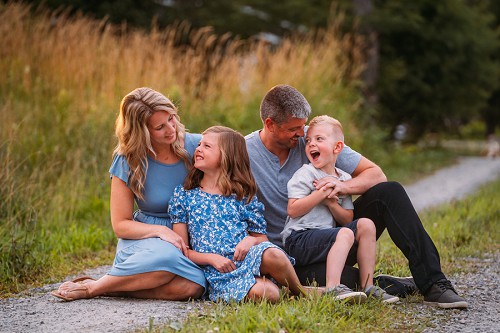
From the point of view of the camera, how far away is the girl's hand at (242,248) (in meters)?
4.23

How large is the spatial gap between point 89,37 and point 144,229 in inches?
224

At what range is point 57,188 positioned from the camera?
7078 mm

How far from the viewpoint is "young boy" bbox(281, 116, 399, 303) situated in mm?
4211

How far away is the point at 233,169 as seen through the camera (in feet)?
14.4

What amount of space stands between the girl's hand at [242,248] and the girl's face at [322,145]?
60cm

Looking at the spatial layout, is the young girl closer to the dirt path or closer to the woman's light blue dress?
the woman's light blue dress

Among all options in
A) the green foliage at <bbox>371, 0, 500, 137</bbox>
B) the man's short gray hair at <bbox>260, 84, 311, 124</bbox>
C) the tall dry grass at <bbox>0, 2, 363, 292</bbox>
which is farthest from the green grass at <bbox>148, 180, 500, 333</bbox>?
the green foliage at <bbox>371, 0, 500, 137</bbox>

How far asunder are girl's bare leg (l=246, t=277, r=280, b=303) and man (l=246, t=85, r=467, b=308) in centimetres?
38

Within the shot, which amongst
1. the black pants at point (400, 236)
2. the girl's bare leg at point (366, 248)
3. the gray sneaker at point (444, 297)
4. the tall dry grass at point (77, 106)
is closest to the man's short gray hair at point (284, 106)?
the black pants at point (400, 236)

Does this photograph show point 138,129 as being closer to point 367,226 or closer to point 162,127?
point 162,127

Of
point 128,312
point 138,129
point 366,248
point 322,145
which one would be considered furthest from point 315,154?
point 128,312

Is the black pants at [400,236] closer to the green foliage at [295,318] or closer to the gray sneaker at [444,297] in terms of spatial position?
the gray sneaker at [444,297]

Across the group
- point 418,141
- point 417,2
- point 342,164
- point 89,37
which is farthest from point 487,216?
point 418,141

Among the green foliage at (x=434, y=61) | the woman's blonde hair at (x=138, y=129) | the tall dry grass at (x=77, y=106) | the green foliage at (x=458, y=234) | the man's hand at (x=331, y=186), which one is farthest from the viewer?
the green foliage at (x=434, y=61)
